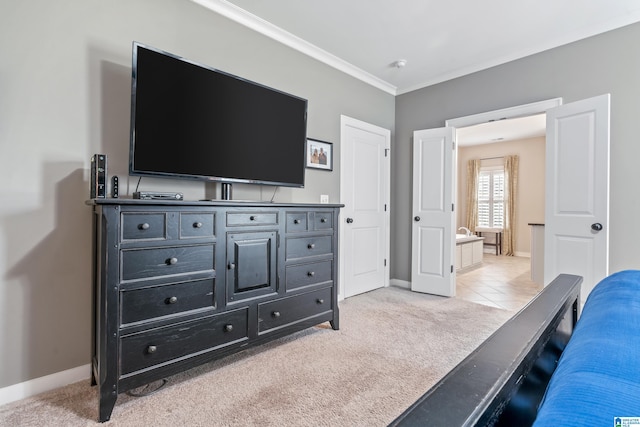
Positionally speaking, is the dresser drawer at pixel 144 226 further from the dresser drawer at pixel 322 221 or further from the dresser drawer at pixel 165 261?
the dresser drawer at pixel 322 221

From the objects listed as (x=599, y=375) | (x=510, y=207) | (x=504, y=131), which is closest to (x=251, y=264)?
(x=599, y=375)

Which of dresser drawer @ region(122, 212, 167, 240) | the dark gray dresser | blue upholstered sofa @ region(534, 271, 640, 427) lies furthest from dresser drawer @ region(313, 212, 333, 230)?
blue upholstered sofa @ region(534, 271, 640, 427)

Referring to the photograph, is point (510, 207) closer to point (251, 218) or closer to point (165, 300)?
point (251, 218)

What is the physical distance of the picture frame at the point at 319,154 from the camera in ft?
10.6

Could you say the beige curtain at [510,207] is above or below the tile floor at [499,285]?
above

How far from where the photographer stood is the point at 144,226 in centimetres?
167

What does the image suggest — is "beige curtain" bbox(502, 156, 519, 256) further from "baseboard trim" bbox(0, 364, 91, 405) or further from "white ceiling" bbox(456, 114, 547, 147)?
"baseboard trim" bbox(0, 364, 91, 405)

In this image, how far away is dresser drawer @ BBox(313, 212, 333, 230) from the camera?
2.55m

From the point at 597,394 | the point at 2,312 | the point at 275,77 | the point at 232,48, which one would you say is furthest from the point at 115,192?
the point at 597,394

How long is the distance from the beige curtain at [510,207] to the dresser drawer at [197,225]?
7570mm

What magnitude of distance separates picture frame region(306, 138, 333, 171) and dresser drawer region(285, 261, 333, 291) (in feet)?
3.69

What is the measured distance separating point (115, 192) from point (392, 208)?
130 inches

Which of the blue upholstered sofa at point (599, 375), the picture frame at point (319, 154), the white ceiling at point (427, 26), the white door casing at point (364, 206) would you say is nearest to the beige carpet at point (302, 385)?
the white door casing at point (364, 206)

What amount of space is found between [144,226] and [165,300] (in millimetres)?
431
